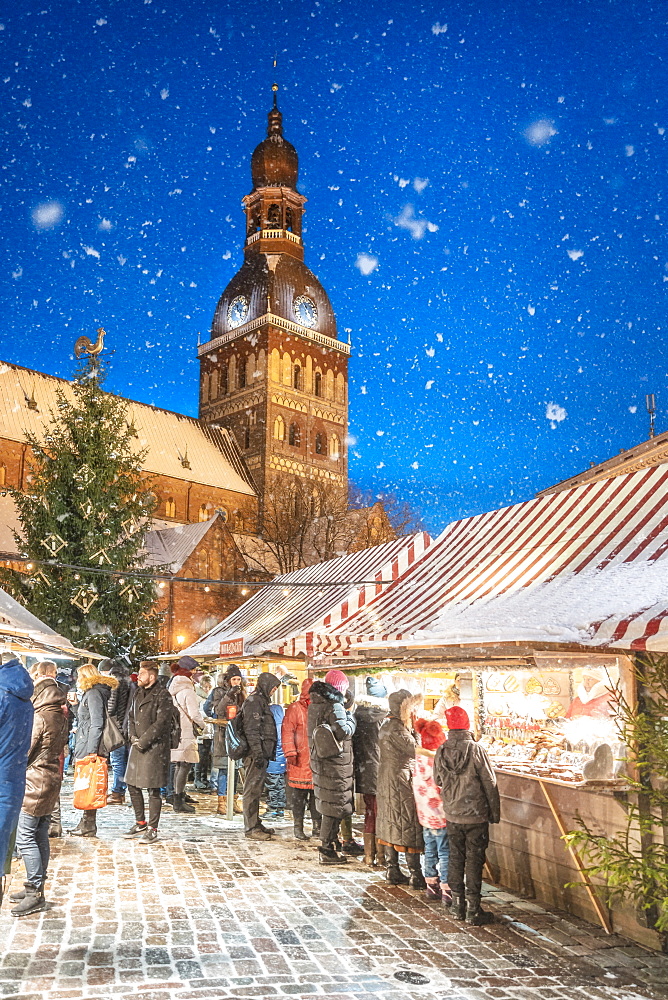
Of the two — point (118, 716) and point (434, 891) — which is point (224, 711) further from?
point (434, 891)

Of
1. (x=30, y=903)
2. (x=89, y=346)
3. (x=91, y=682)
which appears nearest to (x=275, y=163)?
(x=89, y=346)

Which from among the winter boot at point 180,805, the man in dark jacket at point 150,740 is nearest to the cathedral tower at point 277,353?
the winter boot at point 180,805

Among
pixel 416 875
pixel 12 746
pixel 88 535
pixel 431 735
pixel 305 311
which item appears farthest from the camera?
pixel 305 311

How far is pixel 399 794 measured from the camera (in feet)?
25.2

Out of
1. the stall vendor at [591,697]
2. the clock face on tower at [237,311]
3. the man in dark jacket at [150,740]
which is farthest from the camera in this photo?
the clock face on tower at [237,311]

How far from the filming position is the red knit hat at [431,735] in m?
7.57

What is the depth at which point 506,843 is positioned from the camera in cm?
805

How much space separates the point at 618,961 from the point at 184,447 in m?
54.1

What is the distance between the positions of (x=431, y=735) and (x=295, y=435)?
56322 mm

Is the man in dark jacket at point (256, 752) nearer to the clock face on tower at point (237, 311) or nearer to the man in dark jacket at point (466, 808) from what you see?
the man in dark jacket at point (466, 808)

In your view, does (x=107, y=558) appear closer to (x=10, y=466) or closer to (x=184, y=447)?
(x=10, y=466)

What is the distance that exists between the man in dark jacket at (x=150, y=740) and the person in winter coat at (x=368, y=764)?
210 centimetres

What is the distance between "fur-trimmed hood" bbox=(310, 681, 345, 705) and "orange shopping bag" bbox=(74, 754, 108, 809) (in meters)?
2.44

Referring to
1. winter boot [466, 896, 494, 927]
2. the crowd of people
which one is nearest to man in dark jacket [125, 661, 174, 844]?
the crowd of people
